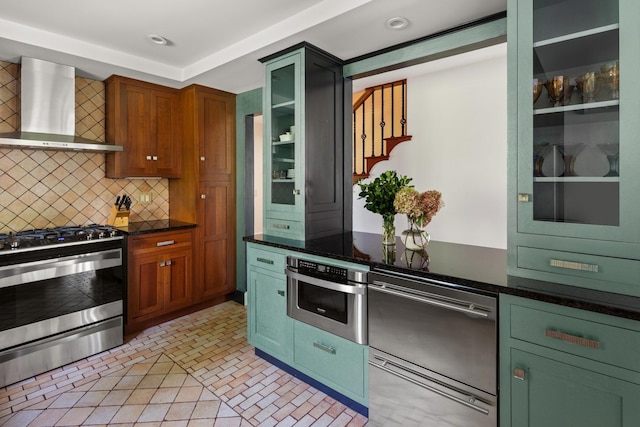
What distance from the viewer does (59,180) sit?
311 cm

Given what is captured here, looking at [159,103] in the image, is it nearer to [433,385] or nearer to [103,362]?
[103,362]

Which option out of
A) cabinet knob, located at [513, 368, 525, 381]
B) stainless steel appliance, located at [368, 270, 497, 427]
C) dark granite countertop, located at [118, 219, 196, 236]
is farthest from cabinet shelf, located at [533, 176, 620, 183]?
dark granite countertop, located at [118, 219, 196, 236]

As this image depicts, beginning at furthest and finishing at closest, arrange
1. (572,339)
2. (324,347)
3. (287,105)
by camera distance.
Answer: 1. (287,105)
2. (324,347)
3. (572,339)

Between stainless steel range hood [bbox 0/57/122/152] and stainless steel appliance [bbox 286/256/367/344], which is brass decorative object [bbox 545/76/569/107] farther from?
stainless steel range hood [bbox 0/57/122/152]

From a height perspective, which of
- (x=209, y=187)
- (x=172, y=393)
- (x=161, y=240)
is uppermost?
(x=209, y=187)

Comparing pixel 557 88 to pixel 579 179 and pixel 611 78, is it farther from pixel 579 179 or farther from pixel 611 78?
pixel 579 179

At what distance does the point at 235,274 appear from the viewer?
3.98 m

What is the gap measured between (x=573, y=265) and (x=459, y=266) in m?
0.48

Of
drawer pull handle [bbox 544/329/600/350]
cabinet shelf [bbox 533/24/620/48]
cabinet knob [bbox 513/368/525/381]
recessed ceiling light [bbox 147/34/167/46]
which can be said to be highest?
recessed ceiling light [bbox 147/34/167/46]

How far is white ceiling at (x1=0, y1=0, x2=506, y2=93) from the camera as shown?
6.68 feet

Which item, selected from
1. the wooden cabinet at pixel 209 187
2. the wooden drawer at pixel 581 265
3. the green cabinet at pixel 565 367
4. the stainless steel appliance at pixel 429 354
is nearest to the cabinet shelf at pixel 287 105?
the wooden cabinet at pixel 209 187

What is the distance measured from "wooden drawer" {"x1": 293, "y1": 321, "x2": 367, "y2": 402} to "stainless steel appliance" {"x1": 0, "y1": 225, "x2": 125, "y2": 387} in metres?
1.68

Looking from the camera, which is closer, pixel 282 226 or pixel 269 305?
pixel 269 305

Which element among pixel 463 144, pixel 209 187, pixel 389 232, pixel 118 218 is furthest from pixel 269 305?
pixel 463 144
